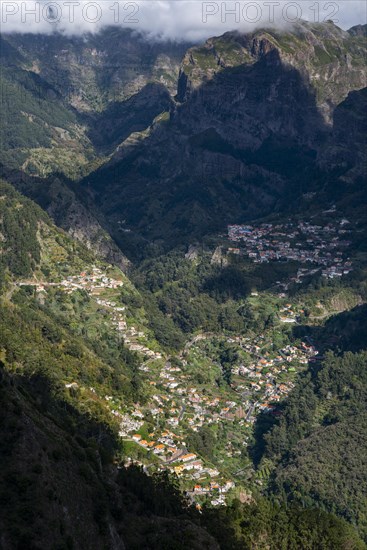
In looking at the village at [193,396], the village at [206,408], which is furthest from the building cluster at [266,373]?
the village at [193,396]

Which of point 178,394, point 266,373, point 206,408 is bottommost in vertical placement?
point 206,408

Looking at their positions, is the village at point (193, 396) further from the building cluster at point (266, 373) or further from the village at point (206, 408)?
the building cluster at point (266, 373)

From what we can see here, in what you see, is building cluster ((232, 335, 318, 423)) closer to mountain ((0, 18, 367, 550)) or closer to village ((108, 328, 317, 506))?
village ((108, 328, 317, 506))

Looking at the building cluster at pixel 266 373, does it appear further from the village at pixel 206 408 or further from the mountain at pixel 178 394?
the mountain at pixel 178 394

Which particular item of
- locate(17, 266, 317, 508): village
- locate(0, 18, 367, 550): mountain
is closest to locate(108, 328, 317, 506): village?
locate(17, 266, 317, 508): village

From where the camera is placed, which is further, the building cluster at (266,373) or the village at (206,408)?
the building cluster at (266,373)

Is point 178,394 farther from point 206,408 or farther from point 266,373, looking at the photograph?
point 266,373

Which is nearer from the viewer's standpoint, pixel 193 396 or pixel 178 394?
pixel 178 394

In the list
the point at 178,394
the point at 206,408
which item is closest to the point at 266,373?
the point at 206,408

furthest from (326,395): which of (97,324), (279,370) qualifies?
(97,324)

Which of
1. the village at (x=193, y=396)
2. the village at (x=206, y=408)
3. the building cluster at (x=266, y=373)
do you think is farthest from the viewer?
the building cluster at (x=266, y=373)

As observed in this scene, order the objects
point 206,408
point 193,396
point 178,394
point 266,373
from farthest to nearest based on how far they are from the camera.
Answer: point 266,373 → point 193,396 → point 178,394 → point 206,408

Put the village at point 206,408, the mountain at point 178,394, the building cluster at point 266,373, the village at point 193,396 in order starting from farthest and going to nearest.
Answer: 1. the building cluster at point 266,373
2. the village at point 193,396
3. the village at point 206,408
4. the mountain at point 178,394
